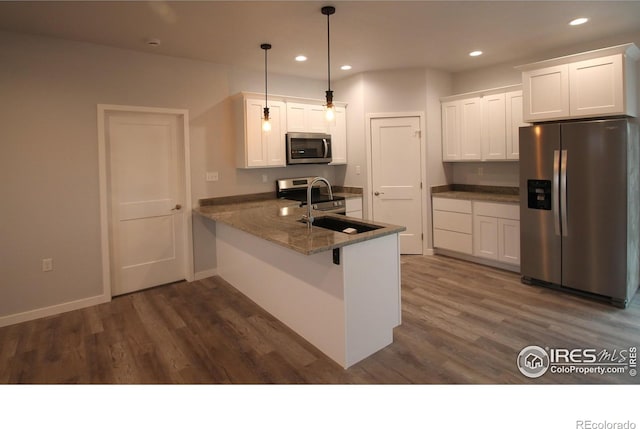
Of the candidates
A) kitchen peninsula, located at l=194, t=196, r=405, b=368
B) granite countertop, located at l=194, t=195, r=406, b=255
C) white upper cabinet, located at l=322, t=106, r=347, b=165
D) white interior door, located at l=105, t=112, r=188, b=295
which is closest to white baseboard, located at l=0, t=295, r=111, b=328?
white interior door, located at l=105, t=112, r=188, b=295

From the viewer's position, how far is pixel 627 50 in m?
3.39

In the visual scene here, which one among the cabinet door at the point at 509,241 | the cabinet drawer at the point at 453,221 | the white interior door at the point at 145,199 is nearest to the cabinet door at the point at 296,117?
the white interior door at the point at 145,199

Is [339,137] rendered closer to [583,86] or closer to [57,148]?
[583,86]

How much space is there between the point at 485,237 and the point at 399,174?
56.6 inches

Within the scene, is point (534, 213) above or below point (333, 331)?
above

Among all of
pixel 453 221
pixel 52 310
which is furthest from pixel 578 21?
pixel 52 310

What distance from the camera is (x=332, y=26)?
11.3ft

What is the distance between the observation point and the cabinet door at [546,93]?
374 cm

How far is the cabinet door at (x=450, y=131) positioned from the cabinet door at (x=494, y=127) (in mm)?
379

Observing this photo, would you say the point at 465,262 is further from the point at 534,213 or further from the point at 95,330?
the point at 95,330

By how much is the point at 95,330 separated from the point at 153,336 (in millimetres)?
600

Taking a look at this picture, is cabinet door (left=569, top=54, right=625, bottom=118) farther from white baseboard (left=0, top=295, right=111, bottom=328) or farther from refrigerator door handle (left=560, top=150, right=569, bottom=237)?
white baseboard (left=0, top=295, right=111, bottom=328)

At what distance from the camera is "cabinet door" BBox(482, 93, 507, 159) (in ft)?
15.4
